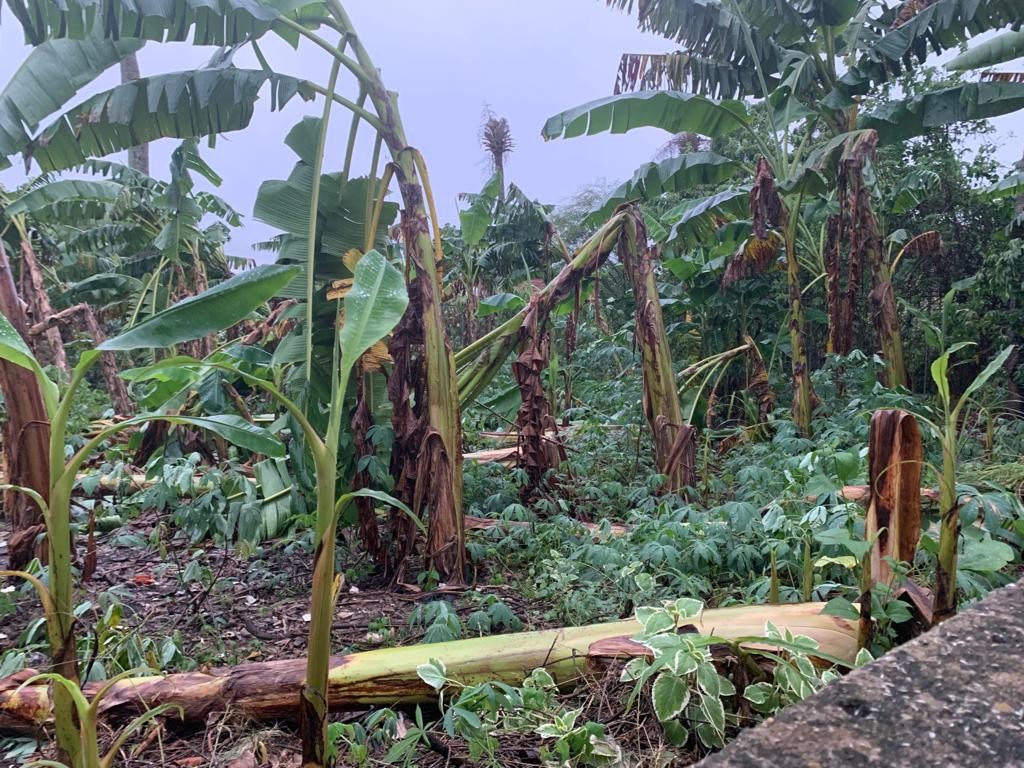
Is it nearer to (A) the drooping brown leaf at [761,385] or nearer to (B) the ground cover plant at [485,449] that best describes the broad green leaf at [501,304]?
(B) the ground cover plant at [485,449]

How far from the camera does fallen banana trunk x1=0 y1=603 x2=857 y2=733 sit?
6.53ft

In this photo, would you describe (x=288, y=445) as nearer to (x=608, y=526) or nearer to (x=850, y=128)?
(x=608, y=526)

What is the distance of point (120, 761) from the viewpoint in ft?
6.15

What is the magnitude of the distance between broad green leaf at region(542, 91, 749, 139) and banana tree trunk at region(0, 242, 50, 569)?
4510 millimetres

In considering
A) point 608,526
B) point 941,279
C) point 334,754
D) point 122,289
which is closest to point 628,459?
point 608,526

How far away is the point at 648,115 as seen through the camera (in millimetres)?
6055

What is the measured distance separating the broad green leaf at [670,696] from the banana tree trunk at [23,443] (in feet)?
9.70

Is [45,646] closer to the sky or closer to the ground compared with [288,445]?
closer to the ground

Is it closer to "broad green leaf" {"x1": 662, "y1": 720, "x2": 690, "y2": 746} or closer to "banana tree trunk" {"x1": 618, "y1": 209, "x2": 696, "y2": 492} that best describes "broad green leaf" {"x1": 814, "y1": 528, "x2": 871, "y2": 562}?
"broad green leaf" {"x1": 662, "y1": 720, "x2": 690, "y2": 746}

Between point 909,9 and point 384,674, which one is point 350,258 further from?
point 909,9

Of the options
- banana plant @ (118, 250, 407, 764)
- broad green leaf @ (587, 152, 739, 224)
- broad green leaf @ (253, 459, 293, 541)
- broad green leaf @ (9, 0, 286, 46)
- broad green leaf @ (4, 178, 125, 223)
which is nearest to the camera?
banana plant @ (118, 250, 407, 764)

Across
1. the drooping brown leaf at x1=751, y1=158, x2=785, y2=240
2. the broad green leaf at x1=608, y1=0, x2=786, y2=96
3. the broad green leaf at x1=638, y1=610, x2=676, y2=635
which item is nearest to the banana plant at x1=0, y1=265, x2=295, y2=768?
the broad green leaf at x1=638, y1=610, x2=676, y2=635

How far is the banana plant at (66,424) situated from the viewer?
1563mm

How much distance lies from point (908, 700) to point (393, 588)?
285 centimetres
